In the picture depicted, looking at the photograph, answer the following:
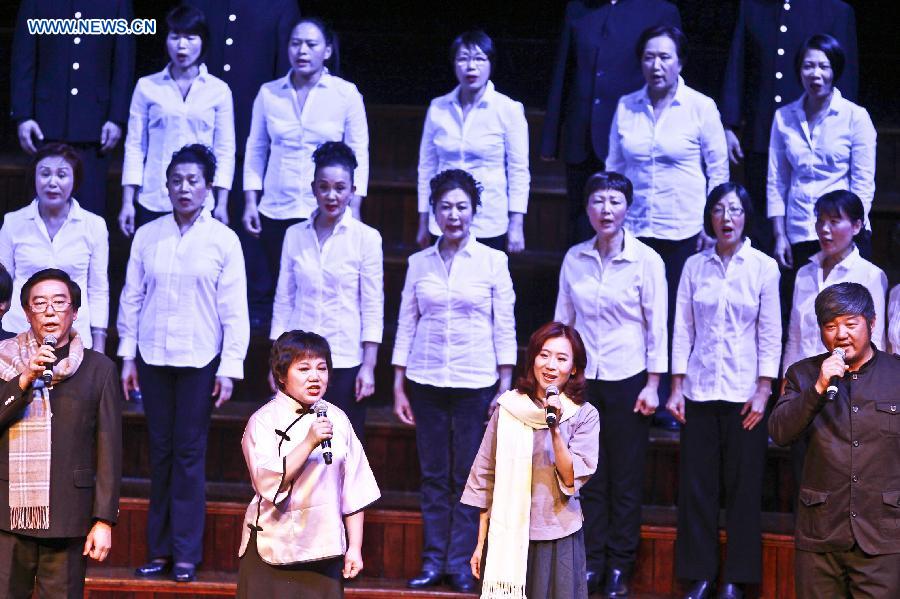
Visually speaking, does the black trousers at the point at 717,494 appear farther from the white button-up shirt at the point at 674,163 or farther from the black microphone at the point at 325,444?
the black microphone at the point at 325,444

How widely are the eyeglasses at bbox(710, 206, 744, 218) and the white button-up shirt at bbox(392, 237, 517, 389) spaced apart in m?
0.72

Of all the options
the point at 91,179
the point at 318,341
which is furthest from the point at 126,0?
the point at 318,341

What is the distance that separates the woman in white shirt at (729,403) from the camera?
170 inches

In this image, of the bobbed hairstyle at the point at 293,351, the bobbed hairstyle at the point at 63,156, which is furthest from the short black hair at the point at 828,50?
the bobbed hairstyle at the point at 63,156

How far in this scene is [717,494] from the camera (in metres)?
4.35

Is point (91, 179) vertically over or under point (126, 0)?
under

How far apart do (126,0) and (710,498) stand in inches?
124

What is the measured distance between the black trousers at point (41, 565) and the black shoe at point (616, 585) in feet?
5.66

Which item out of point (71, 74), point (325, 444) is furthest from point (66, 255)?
point (325, 444)

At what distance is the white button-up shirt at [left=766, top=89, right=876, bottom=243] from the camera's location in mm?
4797

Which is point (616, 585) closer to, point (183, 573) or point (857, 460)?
point (857, 460)

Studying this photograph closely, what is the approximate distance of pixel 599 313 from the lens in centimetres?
445

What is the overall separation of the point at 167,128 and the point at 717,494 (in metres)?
2.47

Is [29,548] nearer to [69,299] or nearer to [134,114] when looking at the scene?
[69,299]
